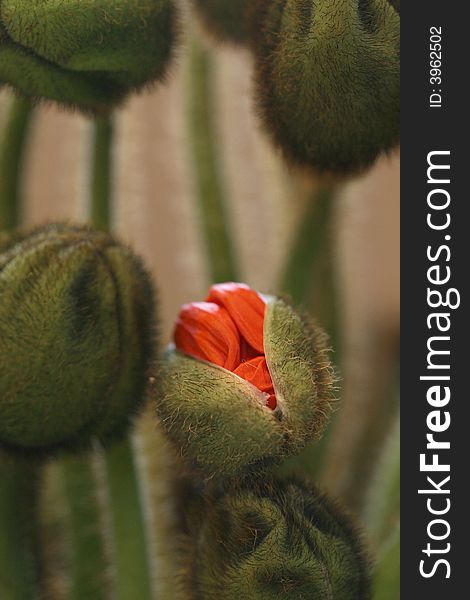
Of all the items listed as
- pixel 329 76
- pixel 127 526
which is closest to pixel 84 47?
pixel 329 76

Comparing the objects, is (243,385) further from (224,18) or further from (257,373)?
(224,18)

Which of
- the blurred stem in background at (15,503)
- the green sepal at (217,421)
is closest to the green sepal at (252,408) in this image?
the green sepal at (217,421)

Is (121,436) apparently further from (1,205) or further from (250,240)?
(250,240)

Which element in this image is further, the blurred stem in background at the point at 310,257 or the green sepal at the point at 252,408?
the blurred stem in background at the point at 310,257

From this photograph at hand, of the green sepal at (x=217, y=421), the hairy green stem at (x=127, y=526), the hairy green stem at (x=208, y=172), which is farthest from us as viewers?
the hairy green stem at (x=208, y=172)

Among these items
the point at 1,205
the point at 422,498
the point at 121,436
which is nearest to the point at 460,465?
the point at 422,498

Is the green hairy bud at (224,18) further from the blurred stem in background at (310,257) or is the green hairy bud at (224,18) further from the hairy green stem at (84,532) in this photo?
the hairy green stem at (84,532)

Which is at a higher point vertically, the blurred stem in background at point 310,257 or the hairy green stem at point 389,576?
the blurred stem in background at point 310,257
